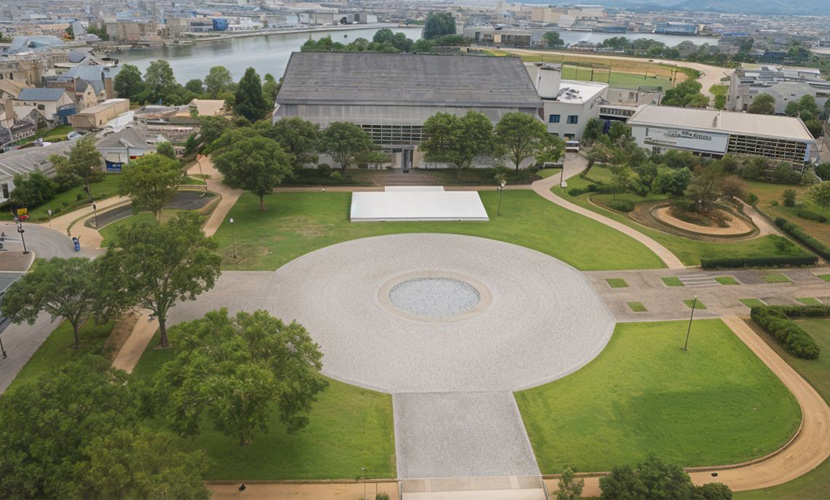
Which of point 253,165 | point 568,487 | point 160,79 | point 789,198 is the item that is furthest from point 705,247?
point 160,79

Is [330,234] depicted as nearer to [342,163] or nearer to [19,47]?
[342,163]

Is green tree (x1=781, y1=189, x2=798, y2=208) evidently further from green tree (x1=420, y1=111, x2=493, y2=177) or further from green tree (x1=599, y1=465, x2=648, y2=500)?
green tree (x1=599, y1=465, x2=648, y2=500)

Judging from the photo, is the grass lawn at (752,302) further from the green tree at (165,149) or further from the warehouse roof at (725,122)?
the green tree at (165,149)

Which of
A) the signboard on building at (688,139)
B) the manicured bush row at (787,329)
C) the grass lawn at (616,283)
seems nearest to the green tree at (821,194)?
the signboard on building at (688,139)

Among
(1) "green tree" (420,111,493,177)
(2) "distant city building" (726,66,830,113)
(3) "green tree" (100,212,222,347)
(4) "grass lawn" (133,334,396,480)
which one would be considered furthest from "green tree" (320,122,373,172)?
(2) "distant city building" (726,66,830,113)

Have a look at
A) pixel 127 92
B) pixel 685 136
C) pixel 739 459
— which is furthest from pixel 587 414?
pixel 127 92

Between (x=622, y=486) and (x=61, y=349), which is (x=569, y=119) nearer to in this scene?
(x=622, y=486)
